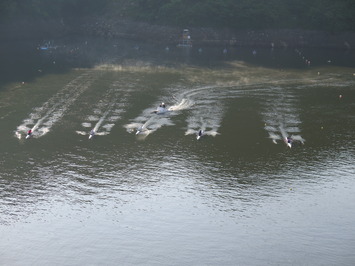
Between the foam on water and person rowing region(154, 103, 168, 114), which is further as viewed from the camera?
person rowing region(154, 103, 168, 114)

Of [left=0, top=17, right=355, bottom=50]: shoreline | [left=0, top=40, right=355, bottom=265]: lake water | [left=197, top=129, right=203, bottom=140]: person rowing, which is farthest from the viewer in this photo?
[left=0, top=17, right=355, bottom=50]: shoreline

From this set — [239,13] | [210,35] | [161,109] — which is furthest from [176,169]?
[239,13]

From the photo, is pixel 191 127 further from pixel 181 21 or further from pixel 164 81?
pixel 181 21

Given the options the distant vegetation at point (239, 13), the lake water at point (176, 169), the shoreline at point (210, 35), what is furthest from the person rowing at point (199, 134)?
the distant vegetation at point (239, 13)

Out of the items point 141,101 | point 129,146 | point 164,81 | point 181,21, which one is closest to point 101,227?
point 129,146

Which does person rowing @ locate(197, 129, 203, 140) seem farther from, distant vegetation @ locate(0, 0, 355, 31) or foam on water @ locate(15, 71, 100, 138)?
distant vegetation @ locate(0, 0, 355, 31)

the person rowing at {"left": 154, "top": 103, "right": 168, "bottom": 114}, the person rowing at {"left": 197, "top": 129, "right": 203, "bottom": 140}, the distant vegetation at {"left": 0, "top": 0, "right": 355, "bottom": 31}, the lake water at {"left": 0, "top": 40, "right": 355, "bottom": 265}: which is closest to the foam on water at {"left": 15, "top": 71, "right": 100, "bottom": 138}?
the lake water at {"left": 0, "top": 40, "right": 355, "bottom": 265}
